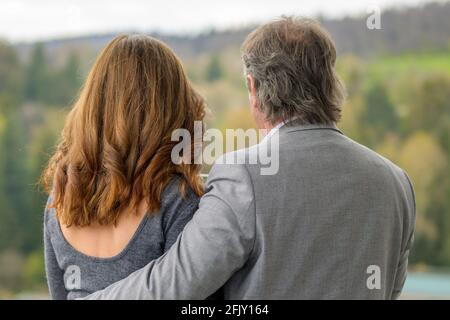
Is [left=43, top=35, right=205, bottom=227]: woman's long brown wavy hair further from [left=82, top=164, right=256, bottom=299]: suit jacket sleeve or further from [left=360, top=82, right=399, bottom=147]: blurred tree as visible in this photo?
[left=360, top=82, right=399, bottom=147]: blurred tree

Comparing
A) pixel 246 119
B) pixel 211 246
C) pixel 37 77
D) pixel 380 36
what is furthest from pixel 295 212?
pixel 37 77

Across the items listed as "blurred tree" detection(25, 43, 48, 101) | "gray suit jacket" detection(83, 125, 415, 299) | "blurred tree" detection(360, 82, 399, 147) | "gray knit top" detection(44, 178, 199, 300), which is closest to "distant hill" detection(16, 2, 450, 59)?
"blurred tree" detection(360, 82, 399, 147)

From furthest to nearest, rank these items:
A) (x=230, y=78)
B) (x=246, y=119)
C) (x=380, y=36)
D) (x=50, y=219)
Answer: (x=230, y=78) < (x=380, y=36) < (x=246, y=119) < (x=50, y=219)

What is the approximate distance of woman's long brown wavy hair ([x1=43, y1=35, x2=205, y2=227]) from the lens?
4.90ft

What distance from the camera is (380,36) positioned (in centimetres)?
616

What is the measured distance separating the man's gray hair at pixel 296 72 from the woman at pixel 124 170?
0.21 metres

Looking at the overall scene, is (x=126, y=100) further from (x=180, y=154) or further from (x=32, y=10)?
(x=32, y=10)

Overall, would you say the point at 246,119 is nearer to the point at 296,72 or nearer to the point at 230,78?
the point at 230,78

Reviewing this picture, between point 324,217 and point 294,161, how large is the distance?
130 millimetres

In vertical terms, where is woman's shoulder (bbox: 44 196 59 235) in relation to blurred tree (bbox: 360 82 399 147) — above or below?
above

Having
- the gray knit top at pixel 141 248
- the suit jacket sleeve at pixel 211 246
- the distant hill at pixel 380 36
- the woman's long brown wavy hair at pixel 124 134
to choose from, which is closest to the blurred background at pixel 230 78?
the distant hill at pixel 380 36

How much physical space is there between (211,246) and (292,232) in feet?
0.55

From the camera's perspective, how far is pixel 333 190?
4.52ft
